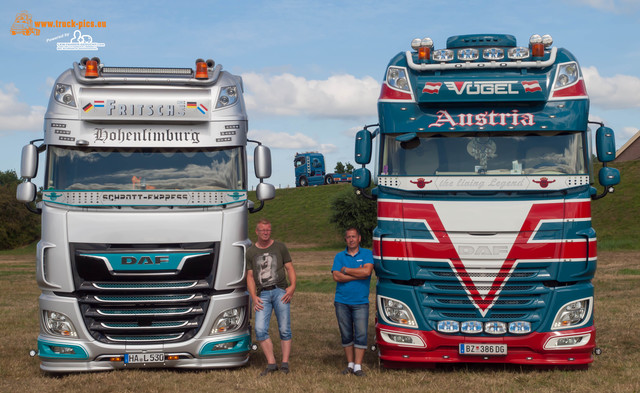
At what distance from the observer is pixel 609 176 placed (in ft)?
30.0

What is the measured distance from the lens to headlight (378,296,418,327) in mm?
8969

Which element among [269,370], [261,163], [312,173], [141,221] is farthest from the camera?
[312,173]

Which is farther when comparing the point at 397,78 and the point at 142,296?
the point at 397,78

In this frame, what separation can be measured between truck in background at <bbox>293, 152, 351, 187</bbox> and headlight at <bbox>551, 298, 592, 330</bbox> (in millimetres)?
71072

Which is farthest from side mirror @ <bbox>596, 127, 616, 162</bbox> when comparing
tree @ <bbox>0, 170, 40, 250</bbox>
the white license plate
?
tree @ <bbox>0, 170, 40, 250</bbox>

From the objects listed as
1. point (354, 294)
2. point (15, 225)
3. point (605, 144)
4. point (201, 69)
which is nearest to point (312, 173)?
point (15, 225)

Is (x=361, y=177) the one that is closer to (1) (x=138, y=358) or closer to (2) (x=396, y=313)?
(2) (x=396, y=313)

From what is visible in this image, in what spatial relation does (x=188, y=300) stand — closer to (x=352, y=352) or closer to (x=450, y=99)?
(x=352, y=352)

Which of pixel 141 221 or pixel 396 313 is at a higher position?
pixel 141 221

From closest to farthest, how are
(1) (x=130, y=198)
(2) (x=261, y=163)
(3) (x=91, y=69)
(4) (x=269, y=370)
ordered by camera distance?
(1) (x=130, y=198)
(4) (x=269, y=370)
(3) (x=91, y=69)
(2) (x=261, y=163)

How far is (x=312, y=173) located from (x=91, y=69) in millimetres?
73771

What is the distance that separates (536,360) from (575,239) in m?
1.53

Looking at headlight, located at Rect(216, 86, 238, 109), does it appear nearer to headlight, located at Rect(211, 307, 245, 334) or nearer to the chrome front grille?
the chrome front grille

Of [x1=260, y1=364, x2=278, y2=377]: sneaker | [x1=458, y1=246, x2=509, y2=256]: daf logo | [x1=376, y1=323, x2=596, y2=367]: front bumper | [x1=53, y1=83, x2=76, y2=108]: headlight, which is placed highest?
[x1=53, y1=83, x2=76, y2=108]: headlight
